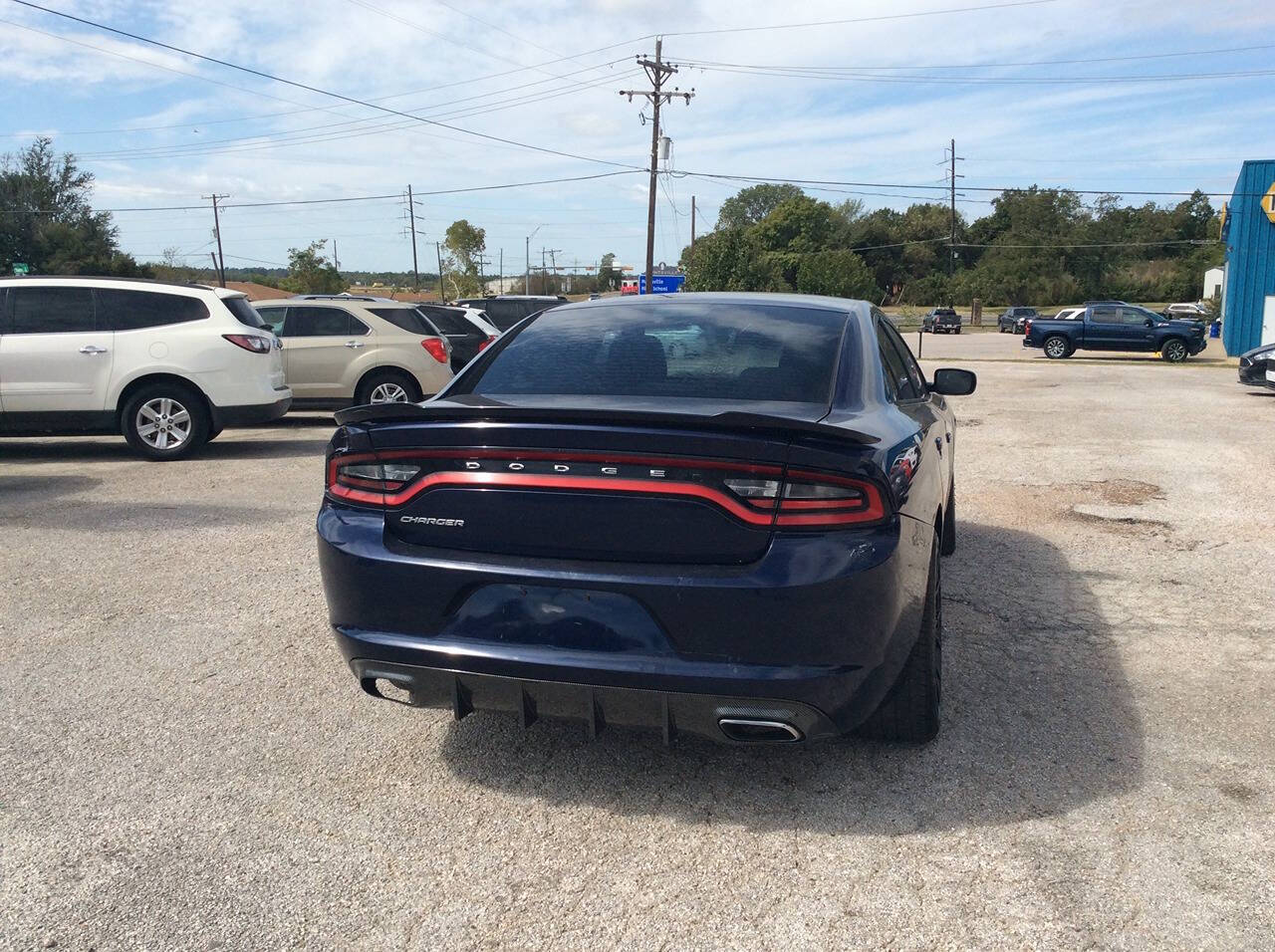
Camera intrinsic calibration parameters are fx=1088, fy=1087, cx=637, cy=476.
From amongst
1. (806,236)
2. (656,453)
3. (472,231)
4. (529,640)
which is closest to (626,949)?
(529,640)

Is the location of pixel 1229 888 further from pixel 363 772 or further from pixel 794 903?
pixel 363 772

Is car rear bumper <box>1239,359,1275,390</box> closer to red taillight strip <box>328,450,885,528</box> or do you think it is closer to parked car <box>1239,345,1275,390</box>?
parked car <box>1239,345,1275,390</box>

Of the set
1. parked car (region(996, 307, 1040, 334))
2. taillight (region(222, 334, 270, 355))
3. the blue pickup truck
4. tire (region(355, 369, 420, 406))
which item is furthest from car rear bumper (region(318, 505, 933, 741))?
parked car (region(996, 307, 1040, 334))

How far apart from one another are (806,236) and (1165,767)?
391 feet

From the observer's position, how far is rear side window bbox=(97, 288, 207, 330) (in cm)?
1027

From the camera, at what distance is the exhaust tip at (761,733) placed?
3027 millimetres

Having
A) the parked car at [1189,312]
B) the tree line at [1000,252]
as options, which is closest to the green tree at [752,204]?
the tree line at [1000,252]

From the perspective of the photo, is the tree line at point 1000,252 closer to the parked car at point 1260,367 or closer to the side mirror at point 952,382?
the parked car at point 1260,367

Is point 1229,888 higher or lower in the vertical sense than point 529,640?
lower


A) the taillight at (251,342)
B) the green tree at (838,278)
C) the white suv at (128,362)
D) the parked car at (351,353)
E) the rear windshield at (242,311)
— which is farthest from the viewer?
the green tree at (838,278)

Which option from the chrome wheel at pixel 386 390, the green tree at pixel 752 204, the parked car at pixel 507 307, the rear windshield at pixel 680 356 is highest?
the green tree at pixel 752 204

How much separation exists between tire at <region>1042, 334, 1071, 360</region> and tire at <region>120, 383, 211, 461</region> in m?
27.9

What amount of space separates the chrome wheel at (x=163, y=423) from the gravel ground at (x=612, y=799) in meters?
4.57

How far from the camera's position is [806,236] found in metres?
118
